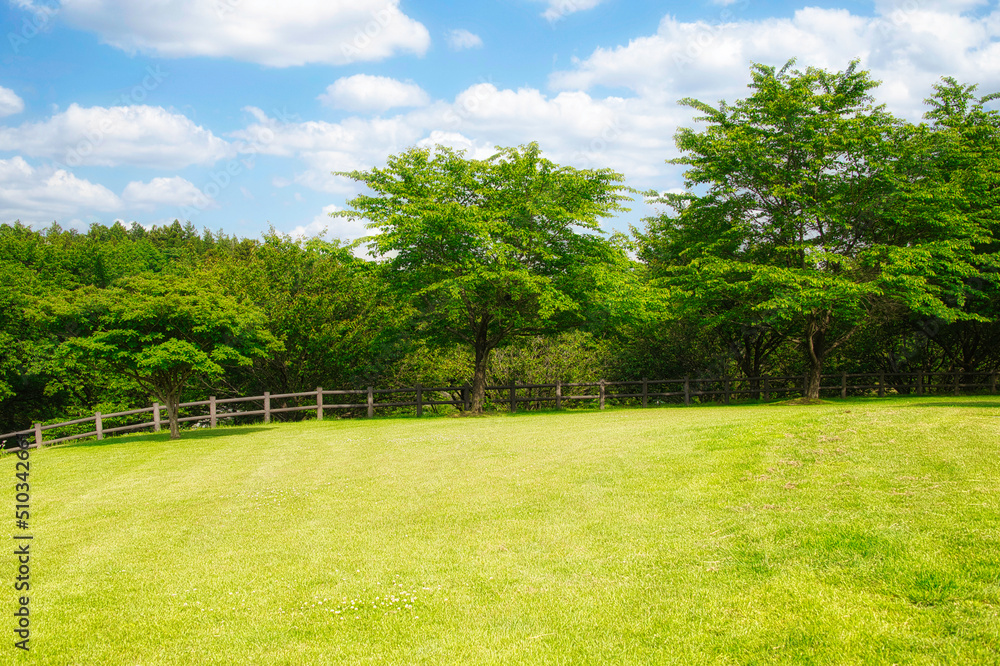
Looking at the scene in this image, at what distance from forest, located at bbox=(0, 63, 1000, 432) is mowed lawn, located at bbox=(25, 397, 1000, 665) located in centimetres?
1008

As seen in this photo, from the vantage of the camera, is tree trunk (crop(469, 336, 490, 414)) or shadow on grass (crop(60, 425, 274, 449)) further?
tree trunk (crop(469, 336, 490, 414))

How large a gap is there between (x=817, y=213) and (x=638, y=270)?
6688mm

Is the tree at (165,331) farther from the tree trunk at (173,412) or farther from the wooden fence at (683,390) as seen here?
the wooden fence at (683,390)

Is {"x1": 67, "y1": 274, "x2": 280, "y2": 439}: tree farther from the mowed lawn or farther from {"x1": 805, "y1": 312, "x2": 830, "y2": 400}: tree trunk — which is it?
{"x1": 805, "y1": 312, "x2": 830, "y2": 400}: tree trunk

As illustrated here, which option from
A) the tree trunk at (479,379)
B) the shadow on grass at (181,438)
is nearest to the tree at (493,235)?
the tree trunk at (479,379)

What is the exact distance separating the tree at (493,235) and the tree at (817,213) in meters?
4.74

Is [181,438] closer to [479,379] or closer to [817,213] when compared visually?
[479,379]

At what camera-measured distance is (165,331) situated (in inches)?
722

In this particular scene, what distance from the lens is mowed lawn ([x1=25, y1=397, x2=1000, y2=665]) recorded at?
487 centimetres

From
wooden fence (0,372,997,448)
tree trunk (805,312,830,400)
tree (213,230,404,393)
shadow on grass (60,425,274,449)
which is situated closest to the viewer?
shadow on grass (60,425,274,449)

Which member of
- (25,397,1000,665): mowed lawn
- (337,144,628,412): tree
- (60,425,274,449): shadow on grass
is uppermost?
(337,144,628,412): tree

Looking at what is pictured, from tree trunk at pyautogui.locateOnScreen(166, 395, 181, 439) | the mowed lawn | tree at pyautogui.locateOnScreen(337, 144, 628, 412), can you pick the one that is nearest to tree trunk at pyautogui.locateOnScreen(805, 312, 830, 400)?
tree at pyautogui.locateOnScreen(337, 144, 628, 412)

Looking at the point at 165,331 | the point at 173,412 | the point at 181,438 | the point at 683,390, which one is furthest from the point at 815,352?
the point at 165,331

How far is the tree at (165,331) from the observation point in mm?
17328
